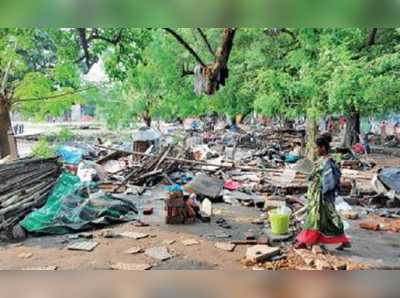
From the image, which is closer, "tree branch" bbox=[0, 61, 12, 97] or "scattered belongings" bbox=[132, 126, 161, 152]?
"tree branch" bbox=[0, 61, 12, 97]

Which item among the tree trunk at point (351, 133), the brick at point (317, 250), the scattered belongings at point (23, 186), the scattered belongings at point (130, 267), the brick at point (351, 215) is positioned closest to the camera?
the scattered belongings at point (130, 267)

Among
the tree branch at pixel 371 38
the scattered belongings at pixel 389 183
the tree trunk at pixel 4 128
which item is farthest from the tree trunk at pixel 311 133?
the tree trunk at pixel 4 128

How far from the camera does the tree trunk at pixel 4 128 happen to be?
11.1 metres

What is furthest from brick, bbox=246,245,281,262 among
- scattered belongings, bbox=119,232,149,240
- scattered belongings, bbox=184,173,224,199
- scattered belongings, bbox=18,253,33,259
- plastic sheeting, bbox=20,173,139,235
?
scattered belongings, bbox=184,173,224,199

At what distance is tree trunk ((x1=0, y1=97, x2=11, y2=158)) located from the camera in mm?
11062

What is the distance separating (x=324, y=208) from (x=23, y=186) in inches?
246

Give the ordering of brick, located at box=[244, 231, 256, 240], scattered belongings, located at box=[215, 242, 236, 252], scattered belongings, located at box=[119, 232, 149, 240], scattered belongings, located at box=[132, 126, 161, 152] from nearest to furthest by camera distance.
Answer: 1. scattered belongings, located at box=[215, 242, 236, 252]
2. brick, located at box=[244, 231, 256, 240]
3. scattered belongings, located at box=[119, 232, 149, 240]
4. scattered belongings, located at box=[132, 126, 161, 152]

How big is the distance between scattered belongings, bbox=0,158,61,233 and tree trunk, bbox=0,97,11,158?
2.07 metres

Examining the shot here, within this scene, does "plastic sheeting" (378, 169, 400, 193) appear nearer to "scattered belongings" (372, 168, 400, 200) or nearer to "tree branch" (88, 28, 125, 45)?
"scattered belongings" (372, 168, 400, 200)

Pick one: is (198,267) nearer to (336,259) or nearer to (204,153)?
(336,259)

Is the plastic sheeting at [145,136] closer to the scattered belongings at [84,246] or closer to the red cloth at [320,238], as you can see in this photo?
the scattered belongings at [84,246]

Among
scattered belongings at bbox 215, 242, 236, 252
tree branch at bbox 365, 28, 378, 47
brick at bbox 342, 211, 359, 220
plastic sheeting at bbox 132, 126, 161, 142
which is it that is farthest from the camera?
plastic sheeting at bbox 132, 126, 161, 142

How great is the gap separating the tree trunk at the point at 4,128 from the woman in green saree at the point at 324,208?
8.65m

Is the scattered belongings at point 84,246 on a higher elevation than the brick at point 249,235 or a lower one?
lower
